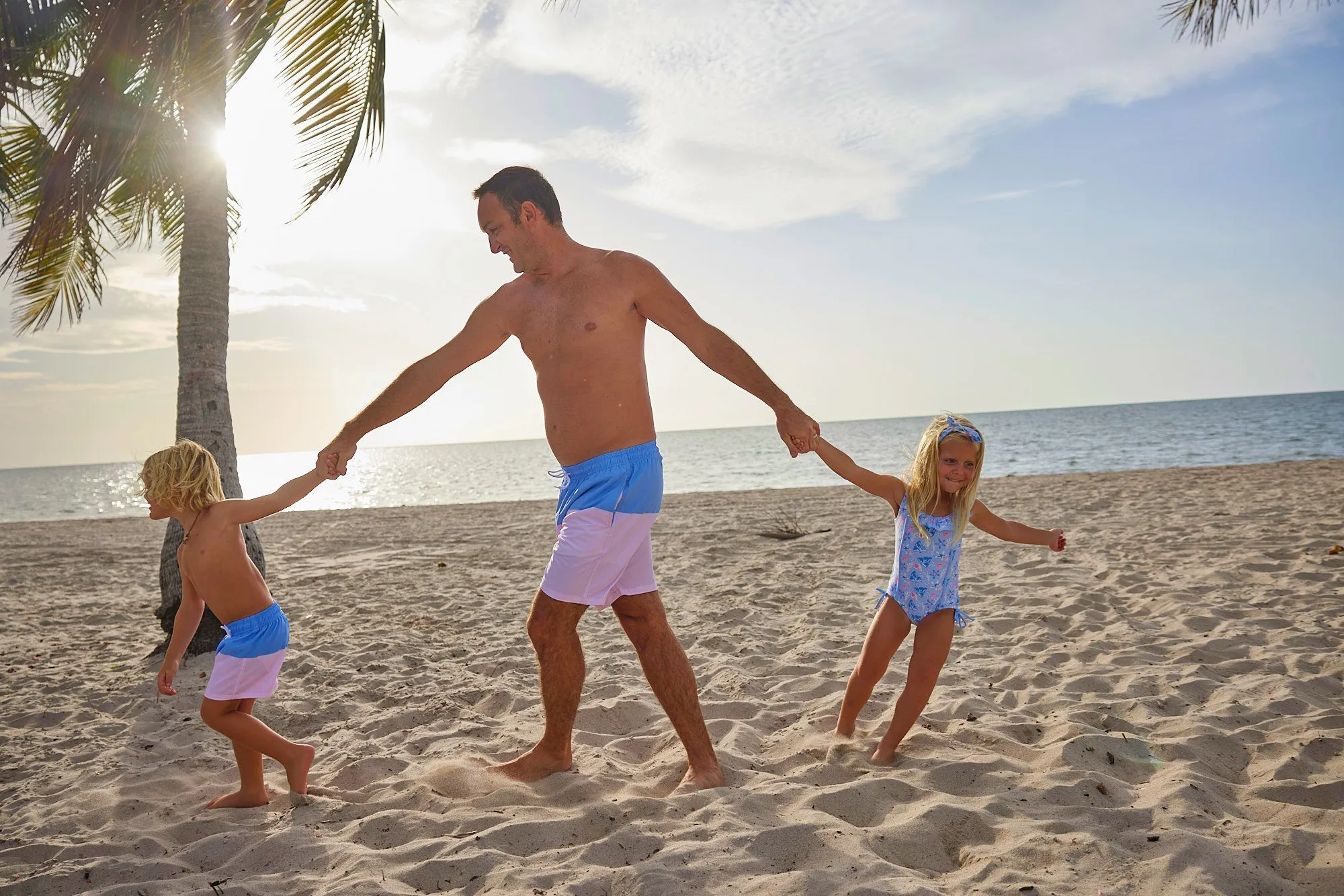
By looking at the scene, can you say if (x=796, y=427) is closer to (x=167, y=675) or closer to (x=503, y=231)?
(x=503, y=231)

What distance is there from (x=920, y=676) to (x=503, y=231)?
2175 millimetres

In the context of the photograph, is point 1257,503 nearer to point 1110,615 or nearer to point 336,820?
point 1110,615

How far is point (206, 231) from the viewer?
17.3ft

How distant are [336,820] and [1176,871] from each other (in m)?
2.42

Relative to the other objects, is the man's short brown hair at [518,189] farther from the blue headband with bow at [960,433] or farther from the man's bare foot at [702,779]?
the man's bare foot at [702,779]

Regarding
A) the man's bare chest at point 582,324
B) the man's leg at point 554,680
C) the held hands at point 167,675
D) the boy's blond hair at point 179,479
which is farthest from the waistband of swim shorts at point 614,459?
the held hands at point 167,675

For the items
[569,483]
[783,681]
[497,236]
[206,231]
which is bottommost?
[783,681]

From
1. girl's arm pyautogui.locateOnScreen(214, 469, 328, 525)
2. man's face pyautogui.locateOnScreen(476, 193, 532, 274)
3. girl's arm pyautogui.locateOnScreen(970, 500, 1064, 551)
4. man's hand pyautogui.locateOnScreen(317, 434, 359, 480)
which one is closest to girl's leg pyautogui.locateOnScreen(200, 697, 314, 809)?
girl's arm pyautogui.locateOnScreen(214, 469, 328, 525)

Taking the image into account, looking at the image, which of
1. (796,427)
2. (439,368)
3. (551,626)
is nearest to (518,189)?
(439,368)

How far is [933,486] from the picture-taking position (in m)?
3.05

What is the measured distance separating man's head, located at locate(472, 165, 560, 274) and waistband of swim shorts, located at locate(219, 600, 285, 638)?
149cm

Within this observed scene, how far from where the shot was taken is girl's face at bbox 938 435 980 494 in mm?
2994

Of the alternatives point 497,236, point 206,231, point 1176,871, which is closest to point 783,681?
point 1176,871

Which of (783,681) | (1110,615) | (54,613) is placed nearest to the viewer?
(783,681)
